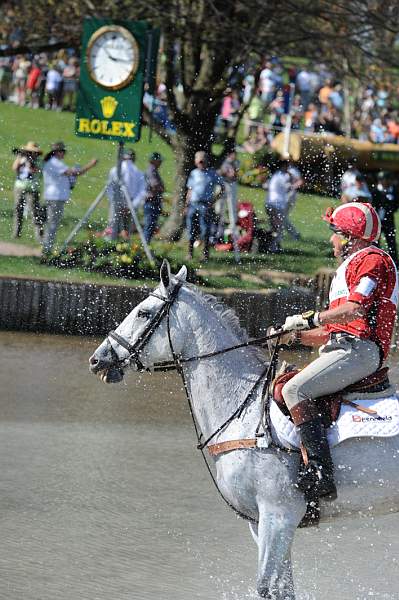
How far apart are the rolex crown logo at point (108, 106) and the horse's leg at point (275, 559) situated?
12.6m

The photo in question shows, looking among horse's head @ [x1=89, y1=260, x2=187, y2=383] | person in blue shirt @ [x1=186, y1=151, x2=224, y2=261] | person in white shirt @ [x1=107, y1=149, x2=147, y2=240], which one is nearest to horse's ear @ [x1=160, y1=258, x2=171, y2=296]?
horse's head @ [x1=89, y1=260, x2=187, y2=383]

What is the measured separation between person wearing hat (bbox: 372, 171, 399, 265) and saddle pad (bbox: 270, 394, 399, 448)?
1494cm

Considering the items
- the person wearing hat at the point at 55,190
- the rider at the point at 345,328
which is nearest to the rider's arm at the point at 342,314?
the rider at the point at 345,328

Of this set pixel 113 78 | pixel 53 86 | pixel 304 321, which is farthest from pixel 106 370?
pixel 53 86

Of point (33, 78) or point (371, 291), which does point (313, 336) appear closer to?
point (371, 291)

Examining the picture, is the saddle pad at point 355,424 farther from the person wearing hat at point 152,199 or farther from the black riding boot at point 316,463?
the person wearing hat at point 152,199

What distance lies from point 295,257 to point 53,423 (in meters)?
11.6

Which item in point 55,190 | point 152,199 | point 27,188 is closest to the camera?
point 55,190

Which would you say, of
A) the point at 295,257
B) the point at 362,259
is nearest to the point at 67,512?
the point at 362,259

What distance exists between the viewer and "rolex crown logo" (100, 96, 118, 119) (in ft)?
60.4

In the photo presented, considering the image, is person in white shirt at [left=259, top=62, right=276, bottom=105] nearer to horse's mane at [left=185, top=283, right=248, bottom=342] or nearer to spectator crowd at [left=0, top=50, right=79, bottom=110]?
spectator crowd at [left=0, top=50, right=79, bottom=110]

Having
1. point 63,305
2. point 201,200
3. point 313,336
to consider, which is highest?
point 201,200

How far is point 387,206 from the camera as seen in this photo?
918 inches

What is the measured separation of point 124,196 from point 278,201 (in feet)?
13.5
